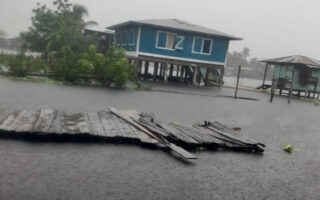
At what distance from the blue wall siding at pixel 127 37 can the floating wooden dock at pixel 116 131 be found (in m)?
19.6

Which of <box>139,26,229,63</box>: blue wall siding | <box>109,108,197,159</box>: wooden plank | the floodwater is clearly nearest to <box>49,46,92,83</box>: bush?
<box>139,26,229,63</box>: blue wall siding

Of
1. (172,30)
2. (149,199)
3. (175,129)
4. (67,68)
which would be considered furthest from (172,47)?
(149,199)

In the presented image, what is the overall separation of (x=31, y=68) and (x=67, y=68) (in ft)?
8.48

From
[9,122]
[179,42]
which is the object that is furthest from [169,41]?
[9,122]

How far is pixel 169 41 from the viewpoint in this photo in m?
27.5

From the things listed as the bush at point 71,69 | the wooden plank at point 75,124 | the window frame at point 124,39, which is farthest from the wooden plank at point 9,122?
the window frame at point 124,39

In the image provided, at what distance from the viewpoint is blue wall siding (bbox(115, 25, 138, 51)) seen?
90.9 ft

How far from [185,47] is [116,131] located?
72.1ft

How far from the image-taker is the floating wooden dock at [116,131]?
21.0 feet

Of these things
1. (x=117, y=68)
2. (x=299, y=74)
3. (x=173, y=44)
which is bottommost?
(x=117, y=68)

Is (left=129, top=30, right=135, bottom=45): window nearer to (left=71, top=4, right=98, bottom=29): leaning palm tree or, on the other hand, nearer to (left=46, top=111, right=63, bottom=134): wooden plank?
(left=71, top=4, right=98, bottom=29): leaning palm tree

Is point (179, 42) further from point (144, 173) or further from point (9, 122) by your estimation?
point (144, 173)

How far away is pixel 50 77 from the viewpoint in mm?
19172

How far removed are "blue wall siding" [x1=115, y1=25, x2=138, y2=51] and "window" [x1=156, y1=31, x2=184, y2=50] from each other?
2.28 m
